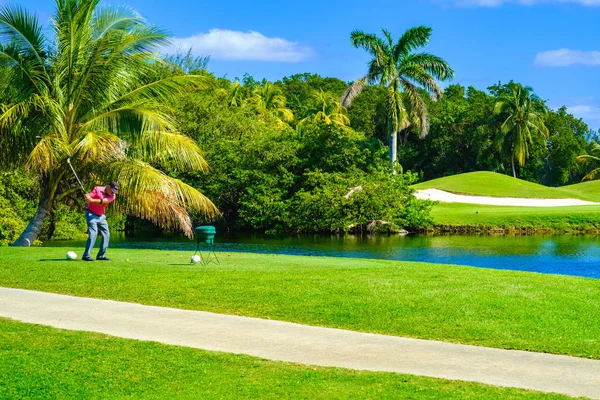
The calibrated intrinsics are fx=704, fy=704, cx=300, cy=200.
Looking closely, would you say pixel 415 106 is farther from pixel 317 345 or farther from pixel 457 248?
pixel 317 345

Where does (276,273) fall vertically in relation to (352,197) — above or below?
below

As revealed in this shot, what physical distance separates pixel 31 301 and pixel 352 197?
92.7ft

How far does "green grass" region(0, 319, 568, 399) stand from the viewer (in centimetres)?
685

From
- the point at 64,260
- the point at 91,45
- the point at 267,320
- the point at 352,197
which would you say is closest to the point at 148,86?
the point at 91,45

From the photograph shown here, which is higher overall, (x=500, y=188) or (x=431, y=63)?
(x=431, y=63)

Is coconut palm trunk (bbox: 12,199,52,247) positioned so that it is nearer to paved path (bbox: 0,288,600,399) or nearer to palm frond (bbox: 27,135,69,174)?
palm frond (bbox: 27,135,69,174)

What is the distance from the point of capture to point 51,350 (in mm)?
8547

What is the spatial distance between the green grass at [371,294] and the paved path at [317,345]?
533 millimetres

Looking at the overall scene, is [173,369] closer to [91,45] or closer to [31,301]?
[31,301]

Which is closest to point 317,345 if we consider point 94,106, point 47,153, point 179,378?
point 179,378

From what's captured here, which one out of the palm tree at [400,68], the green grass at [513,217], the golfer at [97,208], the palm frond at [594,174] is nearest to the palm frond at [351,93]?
the palm tree at [400,68]

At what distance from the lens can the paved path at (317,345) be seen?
753 centimetres

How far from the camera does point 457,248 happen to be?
1179 inches

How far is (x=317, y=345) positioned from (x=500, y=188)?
4916 centimetres
